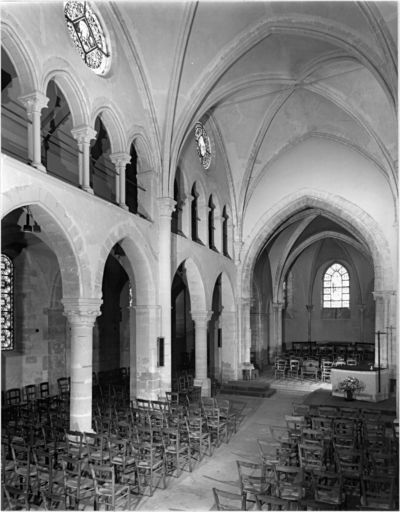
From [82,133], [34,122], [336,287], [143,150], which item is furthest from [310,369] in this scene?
[34,122]

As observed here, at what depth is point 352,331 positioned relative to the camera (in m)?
36.9

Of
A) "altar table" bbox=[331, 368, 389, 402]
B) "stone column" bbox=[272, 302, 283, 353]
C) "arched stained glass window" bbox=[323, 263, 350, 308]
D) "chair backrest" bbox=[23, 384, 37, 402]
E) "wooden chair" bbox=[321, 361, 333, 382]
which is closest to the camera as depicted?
"chair backrest" bbox=[23, 384, 37, 402]

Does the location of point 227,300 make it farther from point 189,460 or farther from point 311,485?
point 311,485

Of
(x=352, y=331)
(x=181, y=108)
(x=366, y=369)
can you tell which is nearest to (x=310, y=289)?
(x=352, y=331)

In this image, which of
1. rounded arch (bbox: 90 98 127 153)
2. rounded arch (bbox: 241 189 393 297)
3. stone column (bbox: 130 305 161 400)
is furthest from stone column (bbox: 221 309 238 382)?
rounded arch (bbox: 90 98 127 153)

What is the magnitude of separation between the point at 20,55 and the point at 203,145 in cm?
1174

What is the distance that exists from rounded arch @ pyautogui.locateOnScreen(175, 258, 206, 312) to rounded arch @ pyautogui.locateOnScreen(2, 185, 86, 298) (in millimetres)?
8003

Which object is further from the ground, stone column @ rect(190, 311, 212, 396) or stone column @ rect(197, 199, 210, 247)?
stone column @ rect(197, 199, 210, 247)

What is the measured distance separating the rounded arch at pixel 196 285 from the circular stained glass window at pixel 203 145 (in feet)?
15.7

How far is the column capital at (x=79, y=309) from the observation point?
1259 cm

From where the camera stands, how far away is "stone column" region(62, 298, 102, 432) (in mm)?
12508

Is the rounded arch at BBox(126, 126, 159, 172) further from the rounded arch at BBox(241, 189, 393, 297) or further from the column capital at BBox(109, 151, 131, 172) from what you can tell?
the rounded arch at BBox(241, 189, 393, 297)

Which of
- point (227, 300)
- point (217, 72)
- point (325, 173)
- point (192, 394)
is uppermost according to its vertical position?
point (217, 72)

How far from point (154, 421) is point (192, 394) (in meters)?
6.01
